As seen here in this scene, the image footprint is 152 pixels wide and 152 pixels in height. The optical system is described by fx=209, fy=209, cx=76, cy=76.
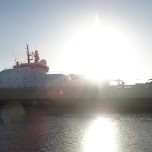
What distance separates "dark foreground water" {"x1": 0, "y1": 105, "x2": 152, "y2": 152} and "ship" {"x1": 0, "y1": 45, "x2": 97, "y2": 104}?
14.4 m

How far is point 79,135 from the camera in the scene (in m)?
19.9

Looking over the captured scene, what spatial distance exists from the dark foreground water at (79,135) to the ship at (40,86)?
47.3 feet

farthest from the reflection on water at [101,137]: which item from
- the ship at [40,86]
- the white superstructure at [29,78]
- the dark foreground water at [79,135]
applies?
the white superstructure at [29,78]

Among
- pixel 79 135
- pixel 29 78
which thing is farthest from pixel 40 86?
pixel 79 135

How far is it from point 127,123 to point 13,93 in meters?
27.1

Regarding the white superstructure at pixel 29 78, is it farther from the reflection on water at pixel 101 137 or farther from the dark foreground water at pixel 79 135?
the reflection on water at pixel 101 137

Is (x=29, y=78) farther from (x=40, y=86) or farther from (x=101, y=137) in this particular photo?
(x=101, y=137)

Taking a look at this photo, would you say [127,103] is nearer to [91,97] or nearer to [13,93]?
[91,97]

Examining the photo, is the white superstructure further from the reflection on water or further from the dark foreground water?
the reflection on water

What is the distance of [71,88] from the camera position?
42.4 meters

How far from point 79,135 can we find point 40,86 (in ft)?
88.7

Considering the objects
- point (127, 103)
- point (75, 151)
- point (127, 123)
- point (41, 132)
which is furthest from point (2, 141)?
point (127, 103)

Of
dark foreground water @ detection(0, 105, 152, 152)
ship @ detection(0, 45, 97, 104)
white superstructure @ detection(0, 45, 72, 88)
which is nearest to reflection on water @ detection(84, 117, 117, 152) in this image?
dark foreground water @ detection(0, 105, 152, 152)

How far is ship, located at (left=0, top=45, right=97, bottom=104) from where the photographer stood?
139 ft
